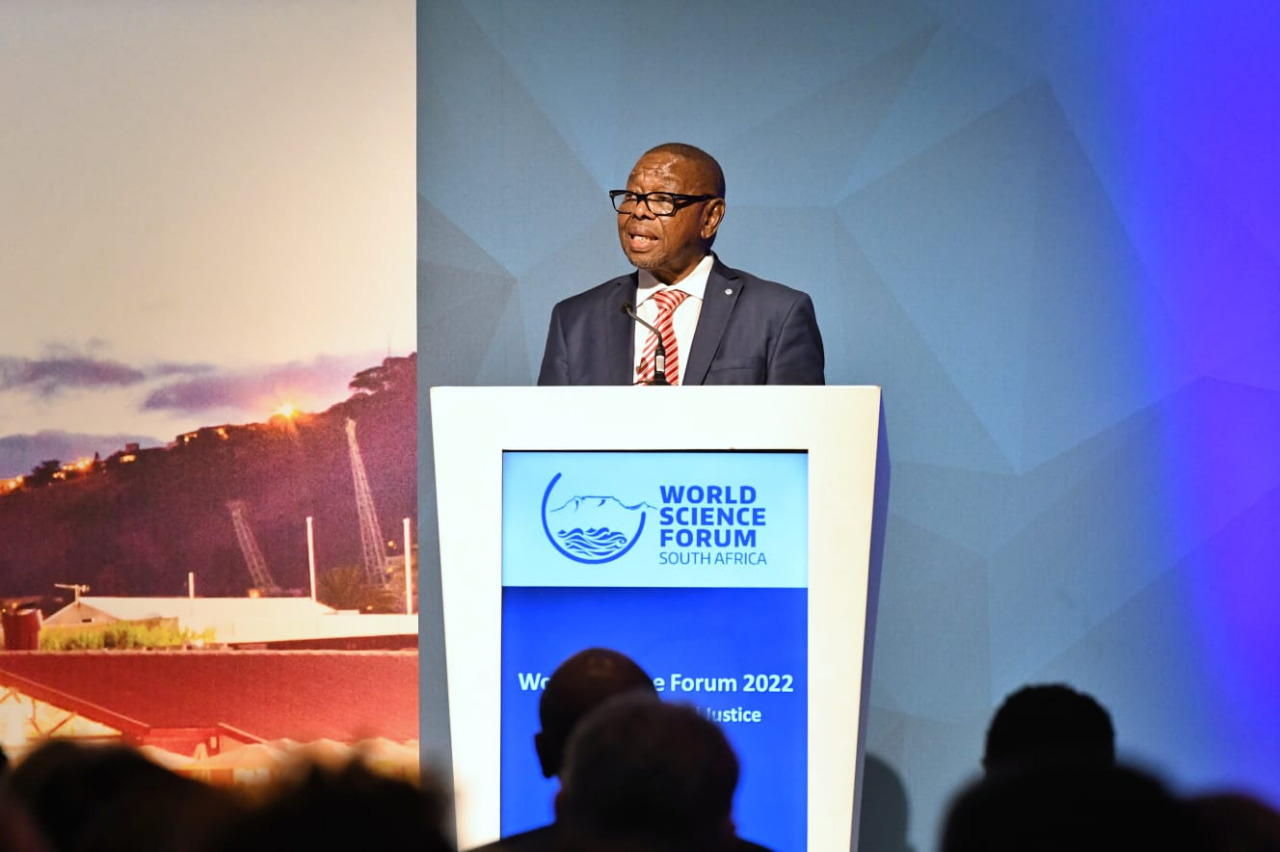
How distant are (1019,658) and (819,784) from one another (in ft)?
6.09

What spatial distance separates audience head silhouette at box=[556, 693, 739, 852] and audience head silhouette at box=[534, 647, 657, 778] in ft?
3.35

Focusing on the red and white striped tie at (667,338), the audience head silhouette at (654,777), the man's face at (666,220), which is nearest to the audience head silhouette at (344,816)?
the audience head silhouette at (654,777)

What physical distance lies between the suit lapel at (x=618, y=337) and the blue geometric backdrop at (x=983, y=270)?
0.99m

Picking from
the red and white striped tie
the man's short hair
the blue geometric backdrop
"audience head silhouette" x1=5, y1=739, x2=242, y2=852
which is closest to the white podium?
the red and white striped tie

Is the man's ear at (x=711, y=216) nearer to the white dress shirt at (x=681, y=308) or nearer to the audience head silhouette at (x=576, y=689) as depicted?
the white dress shirt at (x=681, y=308)

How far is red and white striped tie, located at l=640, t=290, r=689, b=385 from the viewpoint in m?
3.94

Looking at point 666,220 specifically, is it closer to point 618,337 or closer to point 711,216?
point 711,216

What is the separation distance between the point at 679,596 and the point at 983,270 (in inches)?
85.9

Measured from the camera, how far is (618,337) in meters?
4.04

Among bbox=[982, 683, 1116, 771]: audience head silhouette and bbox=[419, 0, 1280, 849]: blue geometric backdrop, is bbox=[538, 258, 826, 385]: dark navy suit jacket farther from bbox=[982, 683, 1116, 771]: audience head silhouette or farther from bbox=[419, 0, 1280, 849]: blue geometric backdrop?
bbox=[982, 683, 1116, 771]: audience head silhouette

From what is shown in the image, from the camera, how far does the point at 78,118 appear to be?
5156 millimetres

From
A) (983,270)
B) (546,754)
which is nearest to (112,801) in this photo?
(546,754)

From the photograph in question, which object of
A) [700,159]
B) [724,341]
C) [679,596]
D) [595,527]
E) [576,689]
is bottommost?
[576,689]

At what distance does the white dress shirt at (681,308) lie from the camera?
4.00 meters
